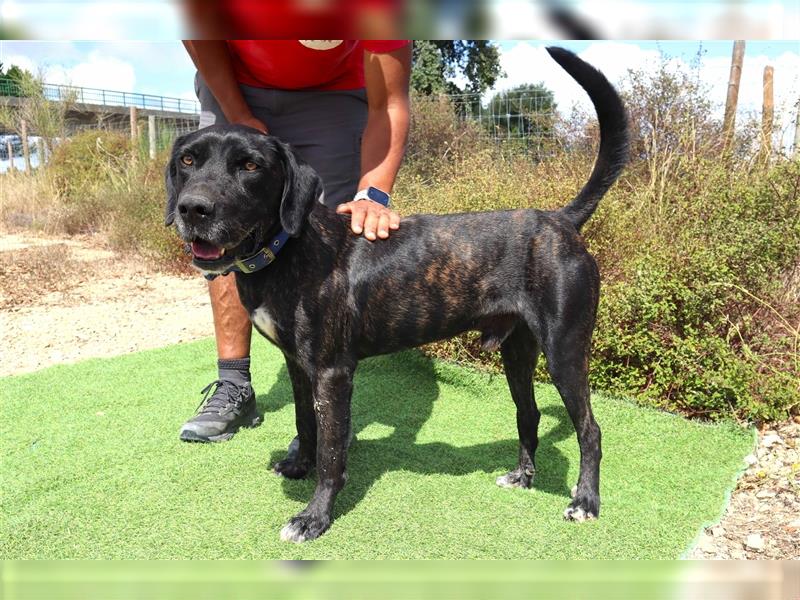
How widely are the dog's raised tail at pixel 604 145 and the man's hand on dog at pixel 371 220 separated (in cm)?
89

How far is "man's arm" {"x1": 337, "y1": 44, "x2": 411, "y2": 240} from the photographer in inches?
146

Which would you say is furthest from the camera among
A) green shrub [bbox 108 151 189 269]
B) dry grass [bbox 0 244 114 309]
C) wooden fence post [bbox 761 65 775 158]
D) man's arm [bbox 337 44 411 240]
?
green shrub [bbox 108 151 189 269]

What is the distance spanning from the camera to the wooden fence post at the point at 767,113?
638 centimetres

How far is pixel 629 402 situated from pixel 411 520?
229 cm

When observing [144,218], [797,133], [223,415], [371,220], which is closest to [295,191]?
[371,220]

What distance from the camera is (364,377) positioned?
5.44 m

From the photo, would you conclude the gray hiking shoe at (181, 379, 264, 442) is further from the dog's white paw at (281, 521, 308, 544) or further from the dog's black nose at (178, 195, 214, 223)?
the dog's black nose at (178, 195, 214, 223)

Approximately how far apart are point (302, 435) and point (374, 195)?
141cm

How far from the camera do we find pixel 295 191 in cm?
295

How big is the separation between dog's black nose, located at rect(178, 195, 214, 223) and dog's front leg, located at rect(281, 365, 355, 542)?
915mm

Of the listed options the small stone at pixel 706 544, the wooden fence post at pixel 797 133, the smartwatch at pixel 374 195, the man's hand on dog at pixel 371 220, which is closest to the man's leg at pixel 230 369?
the smartwatch at pixel 374 195

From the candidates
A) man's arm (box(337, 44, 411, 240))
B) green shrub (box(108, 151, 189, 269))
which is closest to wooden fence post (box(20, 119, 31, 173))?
green shrub (box(108, 151, 189, 269))

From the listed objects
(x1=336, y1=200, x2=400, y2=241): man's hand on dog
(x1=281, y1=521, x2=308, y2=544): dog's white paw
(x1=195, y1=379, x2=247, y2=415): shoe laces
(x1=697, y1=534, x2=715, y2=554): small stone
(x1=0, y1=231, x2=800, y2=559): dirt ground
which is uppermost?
(x1=336, y1=200, x2=400, y2=241): man's hand on dog

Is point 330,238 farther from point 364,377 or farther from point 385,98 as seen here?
point 364,377
